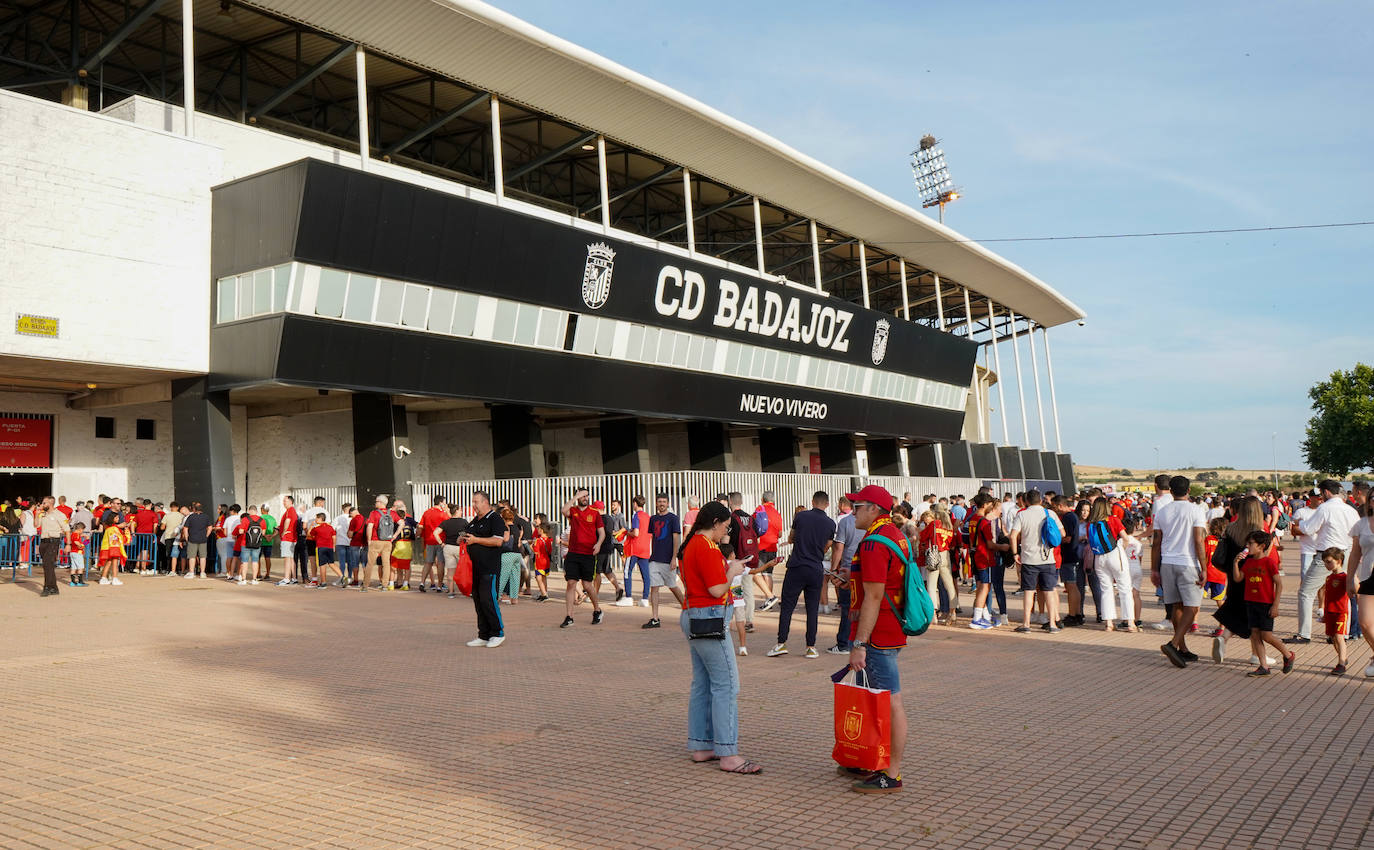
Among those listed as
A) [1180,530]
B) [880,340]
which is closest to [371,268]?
[1180,530]

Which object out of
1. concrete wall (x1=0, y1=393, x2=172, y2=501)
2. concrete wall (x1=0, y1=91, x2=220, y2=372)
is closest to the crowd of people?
concrete wall (x1=0, y1=393, x2=172, y2=501)

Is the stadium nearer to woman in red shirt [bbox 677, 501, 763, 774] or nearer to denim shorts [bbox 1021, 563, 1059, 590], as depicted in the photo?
denim shorts [bbox 1021, 563, 1059, 590]

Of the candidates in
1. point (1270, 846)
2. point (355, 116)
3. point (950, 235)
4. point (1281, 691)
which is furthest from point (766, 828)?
point (950, 235)

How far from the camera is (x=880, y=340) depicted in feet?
143

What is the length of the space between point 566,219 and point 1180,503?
25631 mm

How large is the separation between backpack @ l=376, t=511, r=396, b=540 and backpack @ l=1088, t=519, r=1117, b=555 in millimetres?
12971

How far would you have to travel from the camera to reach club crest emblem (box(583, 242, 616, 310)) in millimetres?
29375

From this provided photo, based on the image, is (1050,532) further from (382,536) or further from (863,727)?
(382,536)

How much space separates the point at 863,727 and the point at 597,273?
24.8 metres

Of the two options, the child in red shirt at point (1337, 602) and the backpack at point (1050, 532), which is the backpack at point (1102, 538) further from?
the child in red shirt at point (1337, 602)

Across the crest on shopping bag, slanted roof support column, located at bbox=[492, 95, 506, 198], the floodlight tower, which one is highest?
the floodlight tower

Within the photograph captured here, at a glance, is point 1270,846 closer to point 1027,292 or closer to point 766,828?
point 766,828

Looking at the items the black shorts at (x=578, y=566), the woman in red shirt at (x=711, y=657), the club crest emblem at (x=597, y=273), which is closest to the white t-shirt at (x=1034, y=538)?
the black shorts at (x=578, y=566)

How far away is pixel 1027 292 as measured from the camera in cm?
5844
